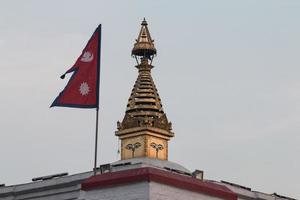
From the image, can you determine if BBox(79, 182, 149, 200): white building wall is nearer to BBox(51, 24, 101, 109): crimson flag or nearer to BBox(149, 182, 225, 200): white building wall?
BBox(149, 182, 225, 200): white building wall

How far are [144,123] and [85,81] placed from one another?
87.4ft

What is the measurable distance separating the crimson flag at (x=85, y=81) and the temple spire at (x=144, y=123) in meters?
25.2

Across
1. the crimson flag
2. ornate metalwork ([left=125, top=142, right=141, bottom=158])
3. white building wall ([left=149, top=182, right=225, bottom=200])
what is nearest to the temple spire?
ornate metalwork ([left=125, top=142, right=141, bottom=158])

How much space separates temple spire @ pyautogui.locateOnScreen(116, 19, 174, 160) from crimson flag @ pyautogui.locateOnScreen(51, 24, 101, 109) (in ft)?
82.6

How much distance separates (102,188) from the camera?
42.5 m

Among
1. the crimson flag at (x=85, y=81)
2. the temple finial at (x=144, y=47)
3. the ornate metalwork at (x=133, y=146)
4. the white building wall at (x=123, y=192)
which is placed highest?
the temple finial at (x=144, y=47)

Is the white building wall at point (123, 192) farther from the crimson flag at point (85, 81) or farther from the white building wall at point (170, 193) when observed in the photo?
the crimson flag at point (85, 81)

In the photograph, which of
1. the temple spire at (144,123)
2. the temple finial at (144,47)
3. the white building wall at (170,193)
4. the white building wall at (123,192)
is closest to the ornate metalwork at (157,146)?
the temple spire at (144,123)

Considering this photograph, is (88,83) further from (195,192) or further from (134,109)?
(134,109)

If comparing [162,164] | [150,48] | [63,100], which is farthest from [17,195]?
[150,48]

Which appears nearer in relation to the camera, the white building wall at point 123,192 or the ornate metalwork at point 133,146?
the white building wall at point 123,192

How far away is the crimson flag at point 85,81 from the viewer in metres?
45.3

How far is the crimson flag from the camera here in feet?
149

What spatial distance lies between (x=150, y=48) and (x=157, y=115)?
5841 millimetres
